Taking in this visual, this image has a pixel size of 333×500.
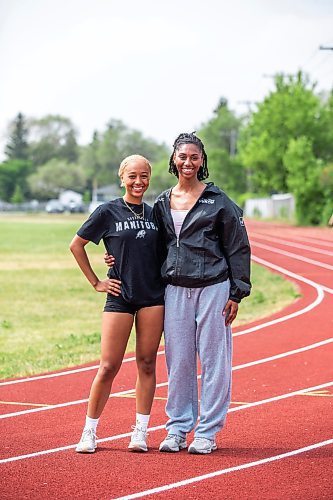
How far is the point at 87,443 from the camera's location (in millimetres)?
6938

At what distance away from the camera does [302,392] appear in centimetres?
945

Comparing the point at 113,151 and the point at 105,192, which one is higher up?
the point at 113,151

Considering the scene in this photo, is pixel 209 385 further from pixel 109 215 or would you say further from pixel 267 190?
pixel 267 190

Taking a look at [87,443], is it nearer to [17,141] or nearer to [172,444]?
[172,444]

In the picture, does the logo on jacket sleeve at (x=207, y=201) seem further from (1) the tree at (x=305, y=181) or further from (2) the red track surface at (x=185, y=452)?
(1) the tree at (x=305, y=181)

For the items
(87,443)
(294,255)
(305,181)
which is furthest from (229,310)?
(305,181)

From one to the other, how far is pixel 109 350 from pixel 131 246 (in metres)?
0.69

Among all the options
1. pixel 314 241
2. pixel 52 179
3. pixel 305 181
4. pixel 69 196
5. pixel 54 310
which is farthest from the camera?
pixel 52 179

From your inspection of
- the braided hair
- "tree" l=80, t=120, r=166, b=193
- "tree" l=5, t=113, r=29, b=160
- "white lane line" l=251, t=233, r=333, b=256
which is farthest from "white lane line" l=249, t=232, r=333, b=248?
"tree" l=5, t=113, r=29, b=160

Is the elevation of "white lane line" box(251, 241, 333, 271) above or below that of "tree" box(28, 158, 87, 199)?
above

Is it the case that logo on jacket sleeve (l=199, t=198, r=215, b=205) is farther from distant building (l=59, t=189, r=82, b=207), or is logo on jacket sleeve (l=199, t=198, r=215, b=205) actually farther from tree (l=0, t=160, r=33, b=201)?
tree (l=0, t=160, r=33, b=201)

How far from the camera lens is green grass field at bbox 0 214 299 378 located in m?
13.1

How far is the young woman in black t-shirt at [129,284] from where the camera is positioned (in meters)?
6.93

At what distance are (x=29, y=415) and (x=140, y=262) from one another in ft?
7.26
